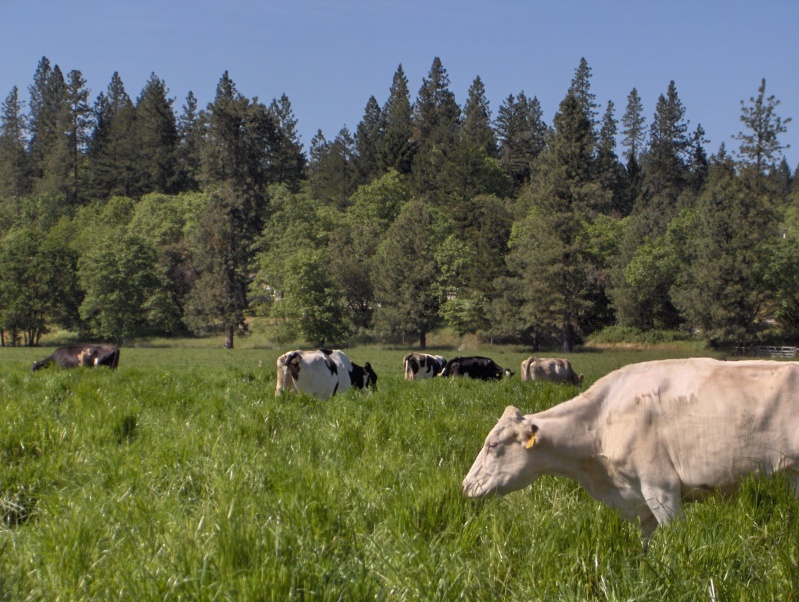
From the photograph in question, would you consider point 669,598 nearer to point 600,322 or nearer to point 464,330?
point 464,330

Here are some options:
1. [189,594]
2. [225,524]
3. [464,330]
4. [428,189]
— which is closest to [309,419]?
[225,524]

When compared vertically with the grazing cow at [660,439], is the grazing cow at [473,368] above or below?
below

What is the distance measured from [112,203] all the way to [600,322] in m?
69.9

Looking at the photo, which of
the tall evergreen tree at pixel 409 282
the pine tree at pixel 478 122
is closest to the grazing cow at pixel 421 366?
the tall evergreen tree at pixel 409 282

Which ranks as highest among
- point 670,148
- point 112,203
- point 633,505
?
point 670,148

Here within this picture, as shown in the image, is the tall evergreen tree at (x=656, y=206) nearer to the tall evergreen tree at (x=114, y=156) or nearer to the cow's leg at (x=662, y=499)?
the cow's leg at (x=662, y=499)

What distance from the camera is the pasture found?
3625 millimetres

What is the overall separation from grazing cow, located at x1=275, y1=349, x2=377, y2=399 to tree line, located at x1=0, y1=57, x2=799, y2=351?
50055 millimetres

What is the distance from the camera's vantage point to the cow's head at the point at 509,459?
584cm

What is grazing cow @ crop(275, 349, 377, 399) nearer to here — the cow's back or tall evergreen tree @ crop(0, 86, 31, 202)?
the cow's back

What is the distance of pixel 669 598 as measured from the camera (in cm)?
361

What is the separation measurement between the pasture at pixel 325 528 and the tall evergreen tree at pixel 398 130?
110805mm

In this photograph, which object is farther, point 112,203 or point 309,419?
point 112,203

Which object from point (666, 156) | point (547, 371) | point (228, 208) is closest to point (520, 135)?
point (666, 156)
